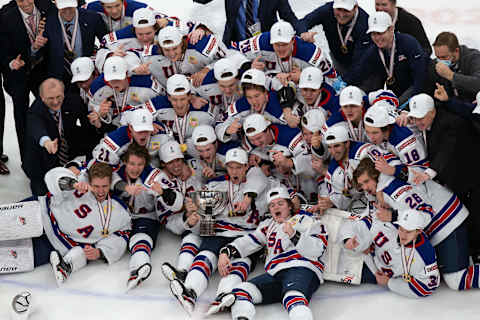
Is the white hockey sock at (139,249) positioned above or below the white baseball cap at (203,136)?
below

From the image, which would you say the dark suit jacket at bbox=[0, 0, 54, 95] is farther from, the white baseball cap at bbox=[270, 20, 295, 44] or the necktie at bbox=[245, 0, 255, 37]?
the white baseball cap at bbox=[270, 20, 295, 44]

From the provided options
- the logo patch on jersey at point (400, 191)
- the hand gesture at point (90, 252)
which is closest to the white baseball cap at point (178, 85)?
the hand gesture at point (90, 252)

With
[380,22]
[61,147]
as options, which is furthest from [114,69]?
[380,22]

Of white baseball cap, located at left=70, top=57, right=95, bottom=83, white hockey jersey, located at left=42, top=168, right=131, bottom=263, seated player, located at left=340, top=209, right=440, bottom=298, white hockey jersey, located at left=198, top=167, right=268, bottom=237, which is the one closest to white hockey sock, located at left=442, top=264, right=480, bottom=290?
seated player, located at left=340, top=209, right=440, bottom=298

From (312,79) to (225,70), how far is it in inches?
28.0

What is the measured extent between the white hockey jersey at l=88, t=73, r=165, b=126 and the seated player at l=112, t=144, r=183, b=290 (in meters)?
0.54

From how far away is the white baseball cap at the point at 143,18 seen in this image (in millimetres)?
6293

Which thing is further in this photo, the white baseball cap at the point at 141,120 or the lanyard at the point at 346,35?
the lanyard at the point at 346,35

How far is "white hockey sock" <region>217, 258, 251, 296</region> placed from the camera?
520 centimetres

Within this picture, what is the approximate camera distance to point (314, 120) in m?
5.84

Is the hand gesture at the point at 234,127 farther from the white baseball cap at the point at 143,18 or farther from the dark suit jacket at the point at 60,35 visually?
the dark suit jacket at the point at 60,35

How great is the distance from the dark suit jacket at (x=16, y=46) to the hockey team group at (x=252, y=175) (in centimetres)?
53

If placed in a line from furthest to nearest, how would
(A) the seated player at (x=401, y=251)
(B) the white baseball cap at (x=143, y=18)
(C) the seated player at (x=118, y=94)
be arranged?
(B) the white baseball cap at (x=143, y=18) < (C) the seated player at (x=118, y=94) < (A) the seated player at (x=401, y=251)

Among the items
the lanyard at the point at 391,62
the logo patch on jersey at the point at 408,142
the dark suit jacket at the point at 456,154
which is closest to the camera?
the dark suit jacket at the point at 456,154
